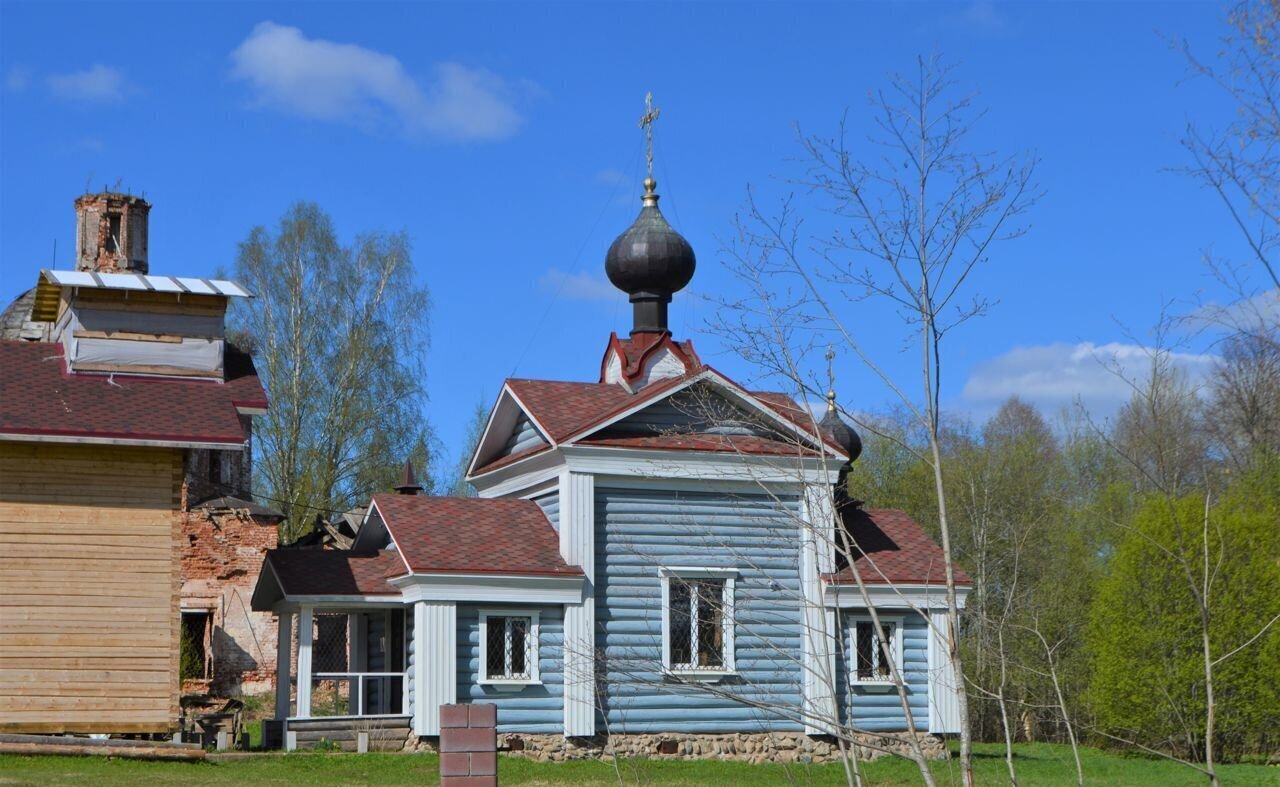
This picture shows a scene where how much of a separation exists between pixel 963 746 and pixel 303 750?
14343 mm

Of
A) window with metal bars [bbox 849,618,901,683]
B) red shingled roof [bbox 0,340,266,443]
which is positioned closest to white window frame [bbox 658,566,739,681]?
window with metal bars [bbox 849,618,901,683]

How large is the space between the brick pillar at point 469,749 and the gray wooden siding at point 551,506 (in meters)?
13.5

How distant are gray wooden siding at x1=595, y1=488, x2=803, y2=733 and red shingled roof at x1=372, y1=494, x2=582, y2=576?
0.92 meters

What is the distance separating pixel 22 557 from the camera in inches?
789

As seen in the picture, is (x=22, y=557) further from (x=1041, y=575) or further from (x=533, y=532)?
(x=1041, y=575)

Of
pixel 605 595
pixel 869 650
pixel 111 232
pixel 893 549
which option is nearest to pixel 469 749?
pixel 605 595

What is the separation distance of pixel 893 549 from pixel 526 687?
22.6ft

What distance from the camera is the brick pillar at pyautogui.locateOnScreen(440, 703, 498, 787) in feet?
32.3

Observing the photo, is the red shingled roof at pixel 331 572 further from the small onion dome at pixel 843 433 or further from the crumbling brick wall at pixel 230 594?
the crumbling brick wall at pixel 230 594

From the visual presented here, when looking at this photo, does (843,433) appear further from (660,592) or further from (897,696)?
(660,592)

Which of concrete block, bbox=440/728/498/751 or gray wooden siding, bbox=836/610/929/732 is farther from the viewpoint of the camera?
gray wooden siding, bbox=836/610/929/732

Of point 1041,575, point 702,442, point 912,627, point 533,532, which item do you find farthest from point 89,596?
point 1041,575

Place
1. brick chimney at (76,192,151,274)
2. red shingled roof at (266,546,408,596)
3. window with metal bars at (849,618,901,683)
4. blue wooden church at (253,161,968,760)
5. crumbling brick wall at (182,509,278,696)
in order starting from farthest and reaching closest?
brick chimney at (76,192,151,274) → crumbling brick wall at (182,509,278,696) → window with metal bars at (849,618,901,683) → red shingled roof at (266,546,408,596) → blue wooden church at (253,161,968,760)

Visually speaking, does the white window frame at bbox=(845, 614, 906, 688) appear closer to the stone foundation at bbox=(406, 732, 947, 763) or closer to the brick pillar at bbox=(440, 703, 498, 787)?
the stone foundation at bbox=(406, 732, 947, 763)
